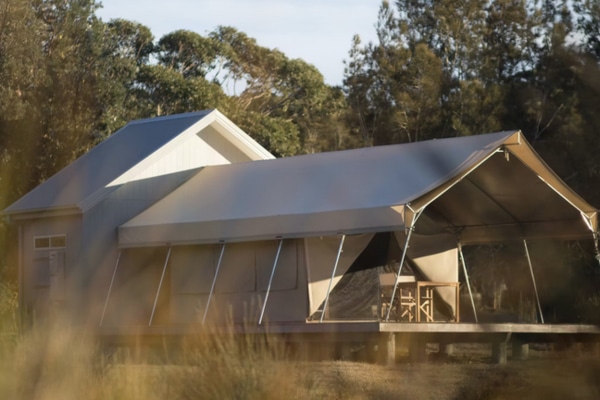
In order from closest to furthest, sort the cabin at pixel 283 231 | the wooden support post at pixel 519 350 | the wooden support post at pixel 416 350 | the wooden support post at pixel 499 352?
1. the wooden support post at pixel 416 350
2. the cabin at pixel 283 231
3. the wooden support post at pixel 499 352
4. the wooden support post at pixel 519 350

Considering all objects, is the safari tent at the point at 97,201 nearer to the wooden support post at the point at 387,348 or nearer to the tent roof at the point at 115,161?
the tent roof at the point at 115,161

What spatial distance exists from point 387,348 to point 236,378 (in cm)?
564

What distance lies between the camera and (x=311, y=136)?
143 ft

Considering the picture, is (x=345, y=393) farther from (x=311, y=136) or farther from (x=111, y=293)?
(x=311, y=136)

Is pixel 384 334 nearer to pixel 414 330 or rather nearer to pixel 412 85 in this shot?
pixel 414 330

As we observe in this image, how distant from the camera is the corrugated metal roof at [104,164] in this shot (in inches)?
779

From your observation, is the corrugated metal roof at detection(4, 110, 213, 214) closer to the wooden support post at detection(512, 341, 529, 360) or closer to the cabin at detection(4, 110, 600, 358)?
the cabin at detection(4, 110, 600, 358)

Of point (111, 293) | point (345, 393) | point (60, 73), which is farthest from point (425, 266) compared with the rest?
point (60, 73)

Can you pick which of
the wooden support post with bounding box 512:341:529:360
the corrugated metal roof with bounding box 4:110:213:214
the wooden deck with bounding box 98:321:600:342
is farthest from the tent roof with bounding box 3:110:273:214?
the wooden support post with bounding box 512:341:529:360

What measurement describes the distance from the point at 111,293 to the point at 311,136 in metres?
25.2

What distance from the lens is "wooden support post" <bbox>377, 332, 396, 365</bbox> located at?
48.0 ft

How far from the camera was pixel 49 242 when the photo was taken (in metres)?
20.0

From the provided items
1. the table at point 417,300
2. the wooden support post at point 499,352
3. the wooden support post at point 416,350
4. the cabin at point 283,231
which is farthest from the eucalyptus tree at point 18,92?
the wooden support post at point 499,352

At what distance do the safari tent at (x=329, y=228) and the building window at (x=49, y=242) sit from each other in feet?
4.09
